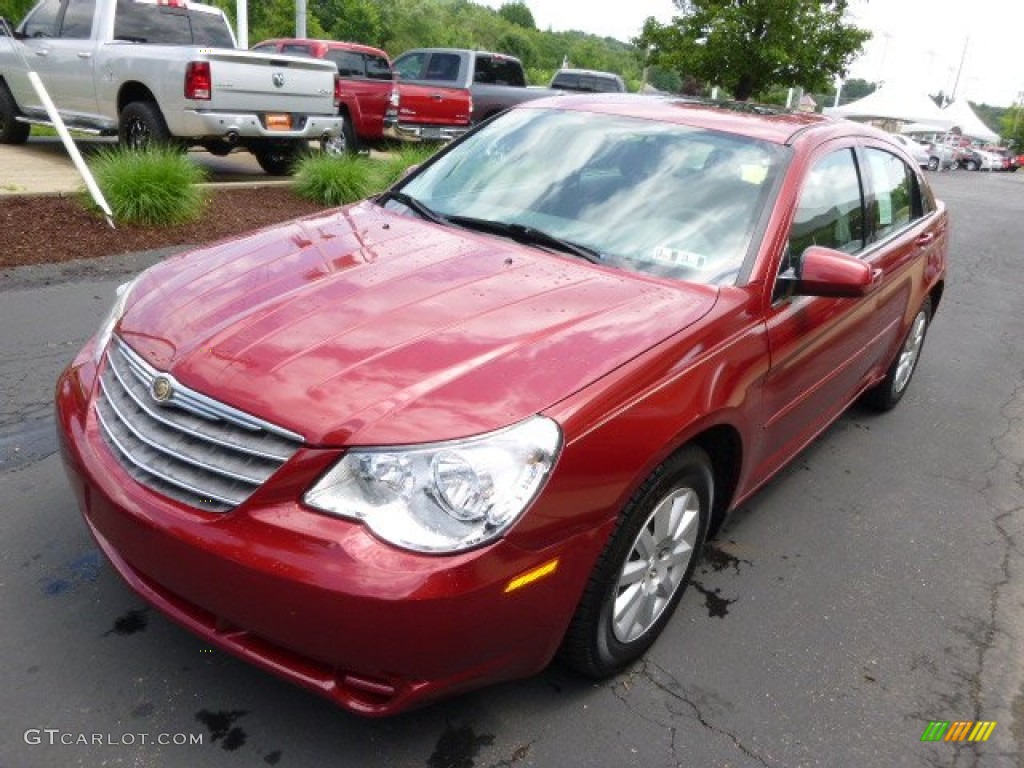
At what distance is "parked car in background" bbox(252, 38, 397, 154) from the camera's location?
531 inches

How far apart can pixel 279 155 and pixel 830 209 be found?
9050mm

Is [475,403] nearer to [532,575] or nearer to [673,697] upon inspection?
[532,575]

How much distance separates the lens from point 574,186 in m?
3.30

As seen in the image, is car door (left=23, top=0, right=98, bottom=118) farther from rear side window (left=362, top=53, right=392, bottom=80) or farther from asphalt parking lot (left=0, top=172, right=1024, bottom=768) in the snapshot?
asphalt parking lot (left=0, top=172, right=1024, bottom=768)

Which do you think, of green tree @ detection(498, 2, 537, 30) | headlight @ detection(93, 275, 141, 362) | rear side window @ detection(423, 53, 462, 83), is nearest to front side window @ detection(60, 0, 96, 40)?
rear side window @ detection(423, 53, 462, 83)

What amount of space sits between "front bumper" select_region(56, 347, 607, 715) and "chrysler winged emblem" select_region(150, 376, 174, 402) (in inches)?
8.8

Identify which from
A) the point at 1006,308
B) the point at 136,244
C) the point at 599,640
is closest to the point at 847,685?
the point at 599,640

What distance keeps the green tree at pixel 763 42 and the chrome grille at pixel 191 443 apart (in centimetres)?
1626

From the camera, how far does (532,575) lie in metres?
2.03

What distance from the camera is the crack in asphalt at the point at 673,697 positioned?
7.77ft

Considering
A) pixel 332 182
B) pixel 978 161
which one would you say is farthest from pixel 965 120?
pixel 332 182

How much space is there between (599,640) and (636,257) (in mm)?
1303

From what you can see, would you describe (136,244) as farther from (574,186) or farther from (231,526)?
(231,526)

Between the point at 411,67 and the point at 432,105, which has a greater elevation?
the point at 411,67
